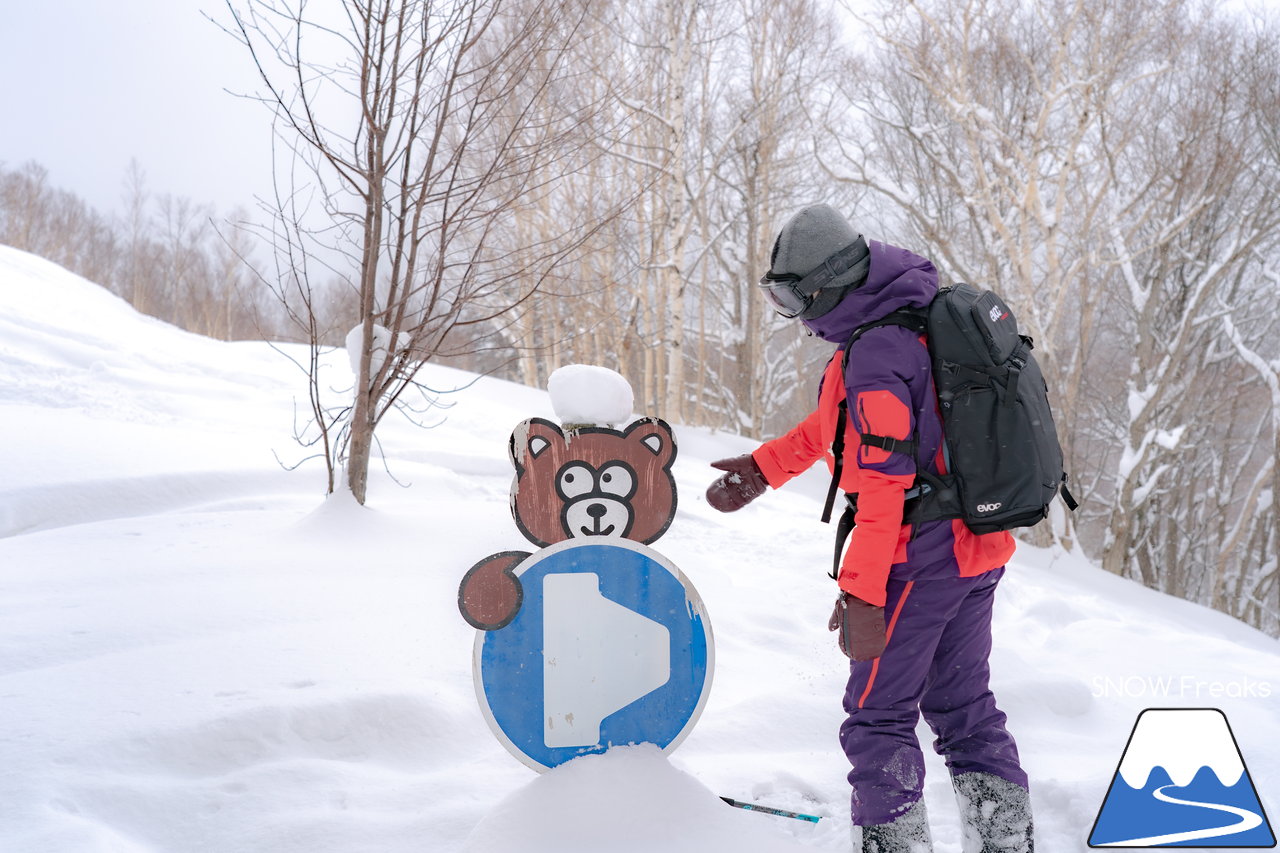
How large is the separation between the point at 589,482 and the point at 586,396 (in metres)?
0.22

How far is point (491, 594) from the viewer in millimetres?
1804

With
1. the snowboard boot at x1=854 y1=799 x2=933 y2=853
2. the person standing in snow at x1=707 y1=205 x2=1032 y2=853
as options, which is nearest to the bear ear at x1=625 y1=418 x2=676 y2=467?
the person standing in snow at x1=707 y1=205 x2=1032 y2=853

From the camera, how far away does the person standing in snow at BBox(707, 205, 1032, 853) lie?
1.72m

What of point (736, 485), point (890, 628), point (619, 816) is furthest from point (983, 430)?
point (619, 816)

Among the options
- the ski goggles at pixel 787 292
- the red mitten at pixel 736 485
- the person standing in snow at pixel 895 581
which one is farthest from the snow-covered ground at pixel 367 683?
the ski goggles at pixel 787 292

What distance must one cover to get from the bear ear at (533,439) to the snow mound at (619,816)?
0.75 m

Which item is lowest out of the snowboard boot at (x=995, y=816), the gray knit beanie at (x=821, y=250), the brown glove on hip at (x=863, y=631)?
the snowboard boot at (x=995, y=816)

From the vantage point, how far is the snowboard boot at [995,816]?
1.84 metres

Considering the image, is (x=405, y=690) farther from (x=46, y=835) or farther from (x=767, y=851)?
(x=767, y=851)

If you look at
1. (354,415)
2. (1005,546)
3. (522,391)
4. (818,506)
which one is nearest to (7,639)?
(354,415)

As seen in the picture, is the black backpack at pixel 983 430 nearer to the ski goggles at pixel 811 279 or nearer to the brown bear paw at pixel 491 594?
the ski goggles at pixel 811 279

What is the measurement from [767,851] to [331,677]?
1394 millimetres

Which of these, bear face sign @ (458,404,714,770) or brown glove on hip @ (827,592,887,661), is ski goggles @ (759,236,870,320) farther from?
brown glove on hip @ (827,592,887,661)

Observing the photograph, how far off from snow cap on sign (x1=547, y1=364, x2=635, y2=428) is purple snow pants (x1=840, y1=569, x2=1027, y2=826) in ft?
2.66
